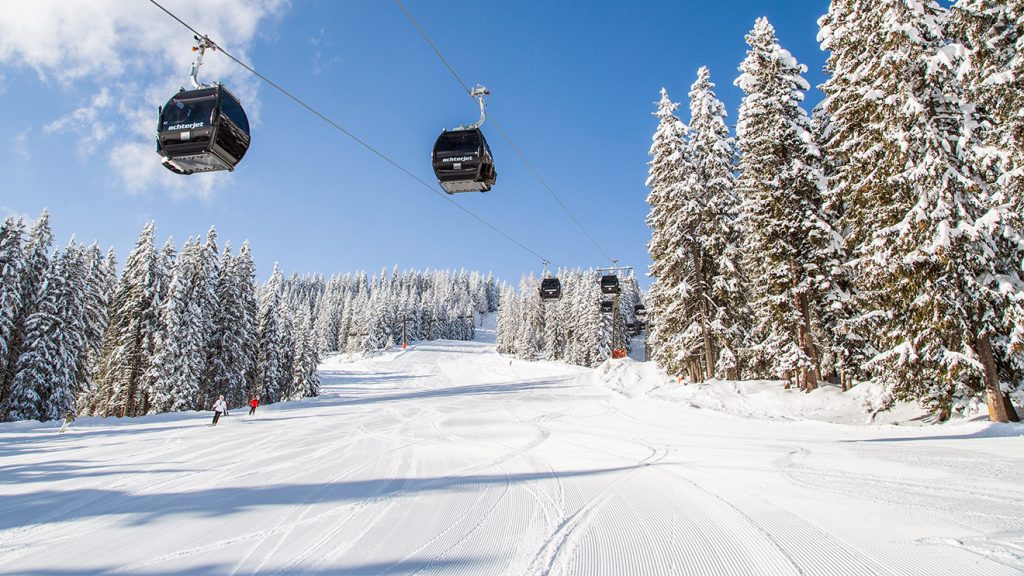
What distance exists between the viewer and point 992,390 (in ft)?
42.6

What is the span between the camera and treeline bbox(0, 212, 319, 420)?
31219 mm

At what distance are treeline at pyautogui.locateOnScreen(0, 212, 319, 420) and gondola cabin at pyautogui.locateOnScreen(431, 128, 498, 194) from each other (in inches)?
1304

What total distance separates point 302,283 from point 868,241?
197 meters

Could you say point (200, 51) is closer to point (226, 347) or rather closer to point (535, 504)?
point (535, 504)

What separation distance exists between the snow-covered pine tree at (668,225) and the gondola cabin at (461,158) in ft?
50.8

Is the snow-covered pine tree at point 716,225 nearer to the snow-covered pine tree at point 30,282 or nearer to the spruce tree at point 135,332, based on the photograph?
the spruce tree at point 135,332

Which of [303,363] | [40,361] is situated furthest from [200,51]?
[303,363]

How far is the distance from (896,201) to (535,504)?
15.0 meters

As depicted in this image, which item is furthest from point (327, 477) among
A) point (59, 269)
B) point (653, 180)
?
point (59, 269)

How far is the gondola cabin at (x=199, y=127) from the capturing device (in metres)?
10.5

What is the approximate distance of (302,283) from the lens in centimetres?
18888

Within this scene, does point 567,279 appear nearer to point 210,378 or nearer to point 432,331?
point 432,331

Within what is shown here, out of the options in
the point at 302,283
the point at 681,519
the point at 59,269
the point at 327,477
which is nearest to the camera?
the point at 681,519

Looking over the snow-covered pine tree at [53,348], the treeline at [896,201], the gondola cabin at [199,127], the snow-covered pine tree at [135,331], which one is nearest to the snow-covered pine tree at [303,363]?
the snow-covered pine tree at [135,331]
